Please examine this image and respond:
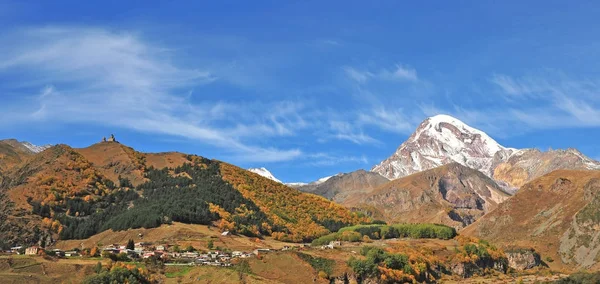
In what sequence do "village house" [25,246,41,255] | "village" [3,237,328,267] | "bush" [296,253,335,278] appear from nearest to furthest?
"village house" [25,246,41,255] < "village" [3,237,328,267] < "bush" [296,253,335,278]

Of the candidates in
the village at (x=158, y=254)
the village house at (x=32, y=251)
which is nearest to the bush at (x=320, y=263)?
the village at (x=158, y=254)

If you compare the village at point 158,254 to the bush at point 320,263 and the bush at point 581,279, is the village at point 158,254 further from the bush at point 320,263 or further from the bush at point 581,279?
the bush at point 581,279

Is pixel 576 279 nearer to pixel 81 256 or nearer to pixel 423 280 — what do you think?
pixel 423 280

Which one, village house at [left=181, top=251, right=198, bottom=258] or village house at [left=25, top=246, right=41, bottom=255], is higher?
village house at [left=181, top=251, right=198, bottom=258]

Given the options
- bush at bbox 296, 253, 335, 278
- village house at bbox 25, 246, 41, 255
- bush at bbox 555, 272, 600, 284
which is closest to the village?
village house at bbox 25, 246, 41, 255

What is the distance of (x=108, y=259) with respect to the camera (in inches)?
6422

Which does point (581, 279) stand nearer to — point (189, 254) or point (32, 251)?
point (189, 254)

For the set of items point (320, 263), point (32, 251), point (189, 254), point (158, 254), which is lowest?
point (32, 251)

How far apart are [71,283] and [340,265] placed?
70580 millimetres

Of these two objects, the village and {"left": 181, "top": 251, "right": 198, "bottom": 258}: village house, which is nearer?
the village

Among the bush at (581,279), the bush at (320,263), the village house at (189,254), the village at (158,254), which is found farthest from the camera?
the village house at (189,254)

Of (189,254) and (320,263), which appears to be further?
(189,254)

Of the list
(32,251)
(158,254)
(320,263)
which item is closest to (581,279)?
(320,263)

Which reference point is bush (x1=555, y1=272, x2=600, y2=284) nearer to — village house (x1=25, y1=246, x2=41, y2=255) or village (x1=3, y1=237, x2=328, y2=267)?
village (x1=3, y1=237, x2=328, y2=267)
